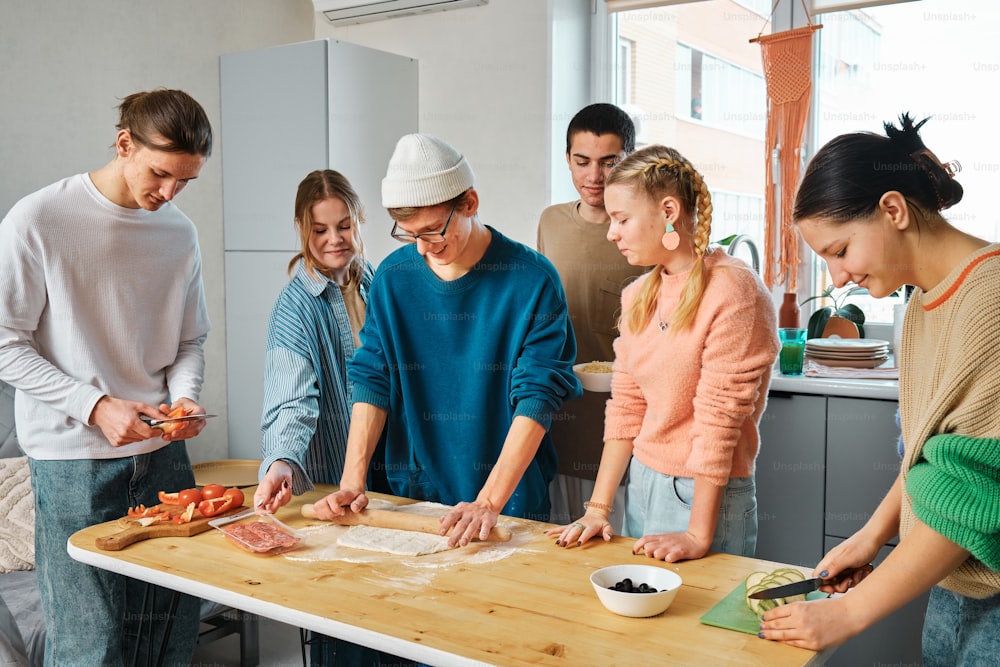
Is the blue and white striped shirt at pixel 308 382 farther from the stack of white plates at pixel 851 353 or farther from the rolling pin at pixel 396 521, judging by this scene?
the stack of white plates at pixel 851 353

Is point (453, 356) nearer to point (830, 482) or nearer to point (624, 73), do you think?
point (830, 482)

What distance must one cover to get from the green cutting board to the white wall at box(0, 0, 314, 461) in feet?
9.94

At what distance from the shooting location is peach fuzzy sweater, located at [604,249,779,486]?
61.6 inches

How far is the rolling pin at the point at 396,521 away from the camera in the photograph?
67.2 inches

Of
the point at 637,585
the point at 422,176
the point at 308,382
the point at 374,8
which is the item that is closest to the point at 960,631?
the point at 637,585

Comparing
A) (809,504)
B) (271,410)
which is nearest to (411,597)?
(271,410)

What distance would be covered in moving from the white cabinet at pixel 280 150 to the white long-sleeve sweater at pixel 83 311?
1783mm

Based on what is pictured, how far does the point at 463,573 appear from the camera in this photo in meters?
1.53

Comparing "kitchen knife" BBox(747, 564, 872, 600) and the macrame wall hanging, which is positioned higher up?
the macrame wall hanging

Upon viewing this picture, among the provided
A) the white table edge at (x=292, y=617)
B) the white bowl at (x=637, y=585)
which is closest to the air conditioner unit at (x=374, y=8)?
the white table edge at (x=292, y=617)

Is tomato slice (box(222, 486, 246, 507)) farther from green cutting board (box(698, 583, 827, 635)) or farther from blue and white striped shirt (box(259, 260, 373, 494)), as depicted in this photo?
green cutting board (box(698, 583, 827, 635))

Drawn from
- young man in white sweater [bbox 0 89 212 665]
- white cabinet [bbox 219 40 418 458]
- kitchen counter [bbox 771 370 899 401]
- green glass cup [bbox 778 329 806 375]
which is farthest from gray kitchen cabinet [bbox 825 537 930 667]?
white cabinet [bbox 219 40 418 458]

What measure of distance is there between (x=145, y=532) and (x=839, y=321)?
2630 mm

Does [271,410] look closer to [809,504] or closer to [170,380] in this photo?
[170,380]
